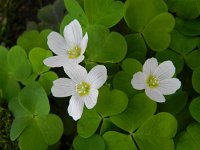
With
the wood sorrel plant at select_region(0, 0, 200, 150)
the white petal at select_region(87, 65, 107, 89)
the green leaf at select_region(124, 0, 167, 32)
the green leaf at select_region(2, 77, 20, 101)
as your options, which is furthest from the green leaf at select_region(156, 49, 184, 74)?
the green leaf at select_region(2, 77, 20, 101)

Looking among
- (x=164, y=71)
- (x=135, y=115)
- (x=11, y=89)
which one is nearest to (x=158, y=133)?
(x=135, y=115)

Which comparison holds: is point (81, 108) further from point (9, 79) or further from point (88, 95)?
point (9, 79)

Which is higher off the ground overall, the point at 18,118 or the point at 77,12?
the point at 77,12

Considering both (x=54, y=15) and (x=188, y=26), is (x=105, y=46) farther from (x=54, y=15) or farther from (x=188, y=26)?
(x=54, y=15)

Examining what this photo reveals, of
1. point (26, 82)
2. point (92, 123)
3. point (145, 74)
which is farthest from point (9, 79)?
point (145, 74)

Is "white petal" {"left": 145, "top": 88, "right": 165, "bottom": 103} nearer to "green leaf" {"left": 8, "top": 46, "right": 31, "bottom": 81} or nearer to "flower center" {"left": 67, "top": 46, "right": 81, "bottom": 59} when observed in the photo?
"flower center" {"left": 67, "top": 46, "right": 81, "bottom": 59}
